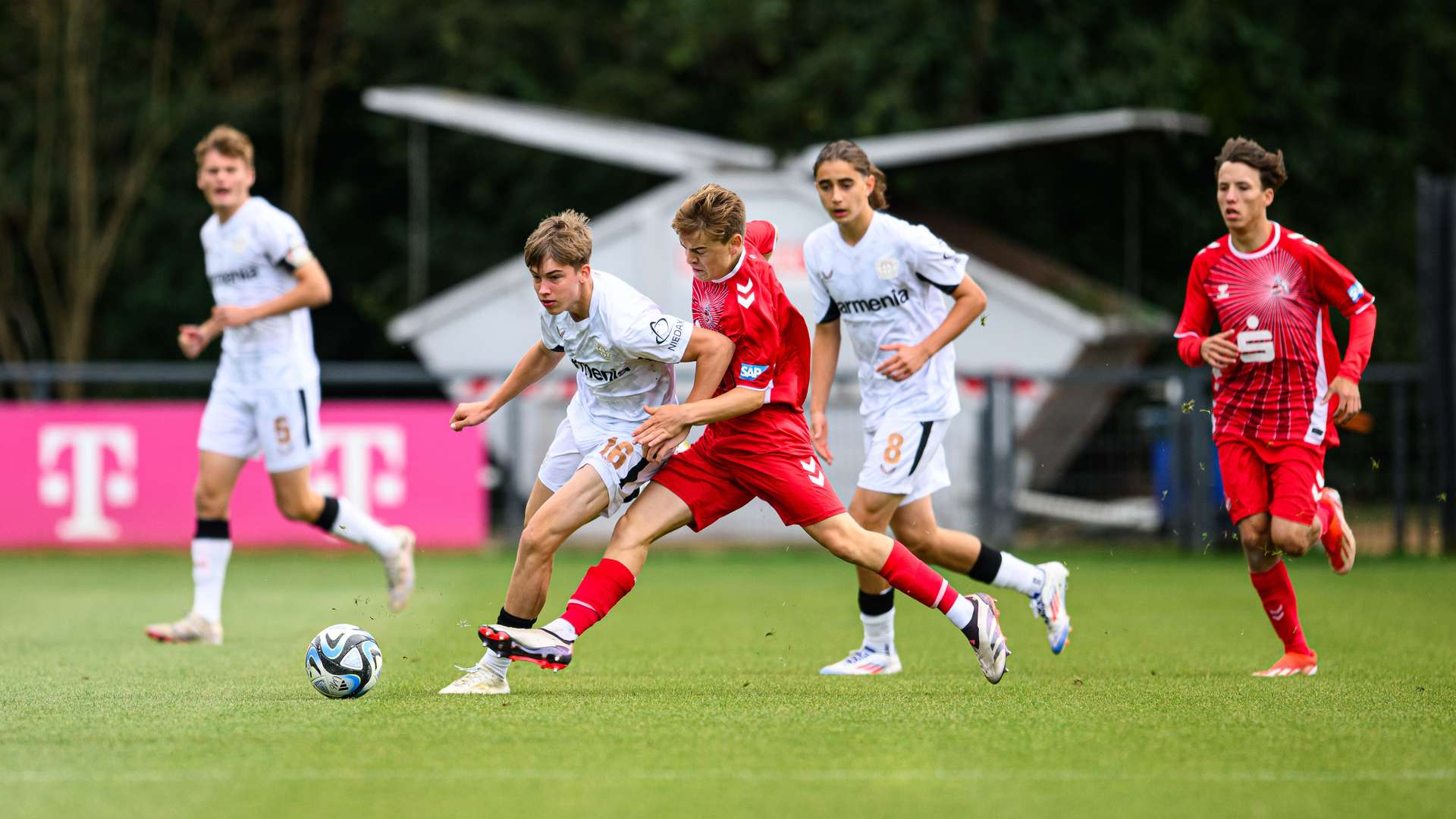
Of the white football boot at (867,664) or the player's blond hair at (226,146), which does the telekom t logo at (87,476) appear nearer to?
the player's blond hair at (226,146)

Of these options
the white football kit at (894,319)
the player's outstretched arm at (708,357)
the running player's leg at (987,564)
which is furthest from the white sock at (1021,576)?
the player's outstretched arm at (708,357)

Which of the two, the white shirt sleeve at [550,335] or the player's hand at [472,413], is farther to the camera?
the player's hand at [472,413]

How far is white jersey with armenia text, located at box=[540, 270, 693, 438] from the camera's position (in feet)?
20.5

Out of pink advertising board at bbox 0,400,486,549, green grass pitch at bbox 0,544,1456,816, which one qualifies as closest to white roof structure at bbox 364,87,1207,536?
pink advertising board at bbox 0,400,486,549

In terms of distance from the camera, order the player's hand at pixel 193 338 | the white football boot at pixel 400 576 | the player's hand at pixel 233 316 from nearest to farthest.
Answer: the player's hand at pixel 193 338 → the player's hand at pixel 233 316 → the white football boot at pixel 400 576

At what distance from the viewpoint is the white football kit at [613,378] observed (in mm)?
6262

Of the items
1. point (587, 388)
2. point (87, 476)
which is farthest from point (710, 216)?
point (87, 476)

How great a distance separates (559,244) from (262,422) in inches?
127

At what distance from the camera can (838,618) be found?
33.2ft

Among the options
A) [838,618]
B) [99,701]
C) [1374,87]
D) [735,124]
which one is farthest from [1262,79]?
[99,701]

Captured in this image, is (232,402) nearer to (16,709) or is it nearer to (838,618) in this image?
(16,709)

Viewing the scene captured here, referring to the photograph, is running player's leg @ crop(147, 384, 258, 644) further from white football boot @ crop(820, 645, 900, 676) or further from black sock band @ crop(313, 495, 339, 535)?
white football boot @ crop(820, 645, 900, 676)

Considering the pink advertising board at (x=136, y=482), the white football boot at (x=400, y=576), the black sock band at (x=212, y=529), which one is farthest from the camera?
the pink advertising board at (x=136, y=482)

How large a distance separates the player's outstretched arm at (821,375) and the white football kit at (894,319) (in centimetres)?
10
